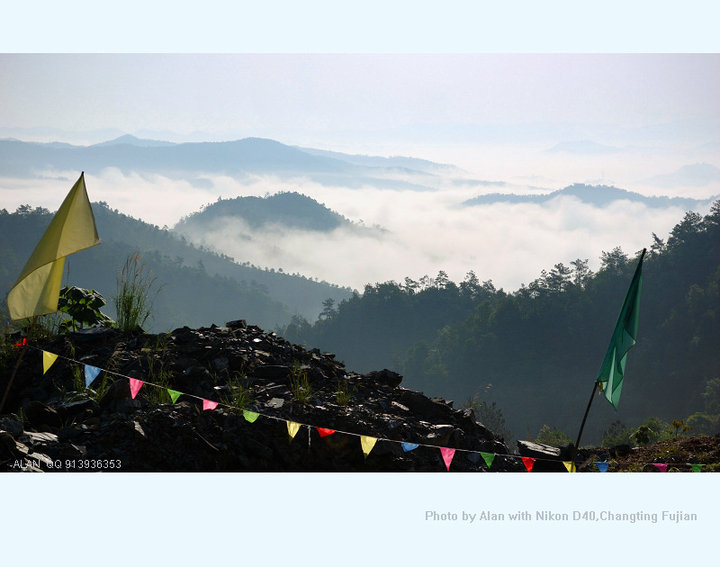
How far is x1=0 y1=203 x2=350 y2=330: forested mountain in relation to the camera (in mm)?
90250

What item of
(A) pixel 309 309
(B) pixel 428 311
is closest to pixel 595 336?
(B) pixel 428 311

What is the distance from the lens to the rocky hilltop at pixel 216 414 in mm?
7449

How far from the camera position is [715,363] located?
5553 cm

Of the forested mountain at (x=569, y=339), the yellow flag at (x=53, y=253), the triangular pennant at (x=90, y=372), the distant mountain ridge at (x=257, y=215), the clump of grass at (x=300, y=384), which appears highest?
the distant mountain ridge at (x=257, y=215)

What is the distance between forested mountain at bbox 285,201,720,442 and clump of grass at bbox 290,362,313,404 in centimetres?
4602

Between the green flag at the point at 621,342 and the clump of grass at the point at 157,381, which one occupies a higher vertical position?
the green flag at the point at 621,342

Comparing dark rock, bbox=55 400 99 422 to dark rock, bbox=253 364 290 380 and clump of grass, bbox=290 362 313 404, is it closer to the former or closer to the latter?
dark rock, bbox=253 364 290 380

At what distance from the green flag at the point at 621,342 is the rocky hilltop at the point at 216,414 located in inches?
71.5

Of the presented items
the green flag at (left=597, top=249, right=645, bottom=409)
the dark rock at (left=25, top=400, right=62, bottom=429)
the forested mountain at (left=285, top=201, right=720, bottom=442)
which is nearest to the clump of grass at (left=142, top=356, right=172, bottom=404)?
the dark rock at (left=25, top=400, right=62, bottom=429)

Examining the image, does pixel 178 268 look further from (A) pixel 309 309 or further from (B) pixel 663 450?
(B) pixel 663 450

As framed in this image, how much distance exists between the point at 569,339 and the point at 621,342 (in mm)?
61074

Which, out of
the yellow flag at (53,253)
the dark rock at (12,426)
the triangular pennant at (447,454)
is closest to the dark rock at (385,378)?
the triangular pennant at (447,454)

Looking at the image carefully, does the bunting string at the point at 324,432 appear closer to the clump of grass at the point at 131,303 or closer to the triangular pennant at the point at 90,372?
the triangular pennant at the point at 90,372
